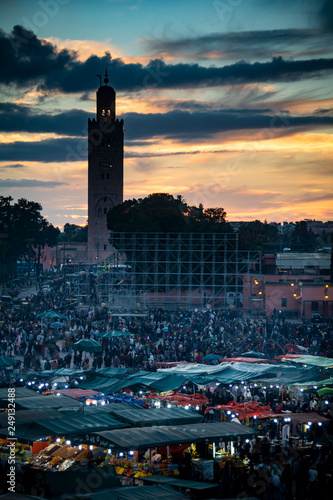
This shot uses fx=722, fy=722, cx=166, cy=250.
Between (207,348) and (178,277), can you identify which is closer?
(207,348)

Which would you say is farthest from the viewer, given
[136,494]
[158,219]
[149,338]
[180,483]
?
[158,219]

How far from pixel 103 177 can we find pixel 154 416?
72.5 m

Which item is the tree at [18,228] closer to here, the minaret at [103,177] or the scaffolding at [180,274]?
the minaret at [103,177]

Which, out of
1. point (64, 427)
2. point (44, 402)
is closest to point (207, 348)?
point (44, 402)

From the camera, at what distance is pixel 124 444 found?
39.9 ft

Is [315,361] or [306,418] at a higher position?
[315,361]

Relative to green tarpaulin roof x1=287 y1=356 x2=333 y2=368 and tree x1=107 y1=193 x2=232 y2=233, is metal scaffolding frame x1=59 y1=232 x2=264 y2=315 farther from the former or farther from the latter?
green tarpaulin roof x1=287 y1=356 x2=333 y2=368

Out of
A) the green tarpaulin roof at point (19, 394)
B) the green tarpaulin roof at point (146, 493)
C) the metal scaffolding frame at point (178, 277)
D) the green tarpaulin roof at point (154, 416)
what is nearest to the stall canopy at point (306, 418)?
the green tarpaulin roof at point (154, 416)

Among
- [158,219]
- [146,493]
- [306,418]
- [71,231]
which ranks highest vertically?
[71,231]

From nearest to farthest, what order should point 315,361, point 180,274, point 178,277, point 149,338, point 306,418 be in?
point 306,418 → point 315,361 → point 149,338 → point 178,277 → point 180,274

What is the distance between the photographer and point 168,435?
12.9m

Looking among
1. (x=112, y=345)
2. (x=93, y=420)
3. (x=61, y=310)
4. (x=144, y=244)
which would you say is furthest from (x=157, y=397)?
(x=144, y=244)

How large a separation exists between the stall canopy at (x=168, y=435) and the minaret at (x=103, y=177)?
69.4 meters

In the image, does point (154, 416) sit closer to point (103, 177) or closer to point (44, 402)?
point (44, 402)
